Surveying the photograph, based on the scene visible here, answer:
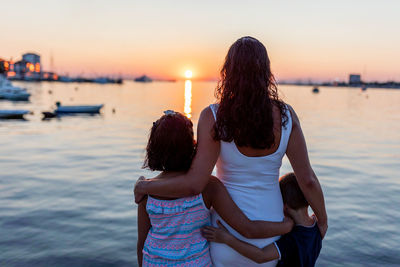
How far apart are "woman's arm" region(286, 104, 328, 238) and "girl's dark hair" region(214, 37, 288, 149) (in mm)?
145

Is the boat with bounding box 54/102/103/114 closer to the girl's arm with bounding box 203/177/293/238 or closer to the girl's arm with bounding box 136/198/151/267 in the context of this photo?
the girl's arm with bounding box 136/198/151/267

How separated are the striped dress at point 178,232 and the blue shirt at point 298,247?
0.55 m

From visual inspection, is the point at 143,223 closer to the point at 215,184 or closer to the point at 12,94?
the point at 215,184

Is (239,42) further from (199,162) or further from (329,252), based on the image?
(329,252)

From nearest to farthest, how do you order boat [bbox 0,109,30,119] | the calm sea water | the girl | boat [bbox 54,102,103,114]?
1. the girl
2. the calm sea water
3. boat [bbox 0,109,30,119]
4. boat [bbox 54,102,103,114]

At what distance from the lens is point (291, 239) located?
2.59m

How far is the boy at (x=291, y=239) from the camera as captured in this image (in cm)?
248

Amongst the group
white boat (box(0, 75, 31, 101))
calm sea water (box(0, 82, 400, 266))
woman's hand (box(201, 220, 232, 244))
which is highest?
woman's hand (box(201, 220, 232, 244))

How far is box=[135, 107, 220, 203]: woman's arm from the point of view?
234 centimetres

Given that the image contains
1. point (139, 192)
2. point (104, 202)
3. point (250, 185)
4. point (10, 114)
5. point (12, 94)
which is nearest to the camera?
point (250, 185)

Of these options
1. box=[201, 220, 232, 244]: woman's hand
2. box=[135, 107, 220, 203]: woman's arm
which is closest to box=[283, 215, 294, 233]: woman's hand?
box=[201, 220, 232, 244]: woman's hand

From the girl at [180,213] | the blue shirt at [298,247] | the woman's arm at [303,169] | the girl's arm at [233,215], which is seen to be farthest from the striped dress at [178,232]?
the woman's arm at [303,169]

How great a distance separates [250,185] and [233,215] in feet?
0.79

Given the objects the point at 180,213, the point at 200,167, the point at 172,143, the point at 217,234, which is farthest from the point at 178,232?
the point at 172,143
